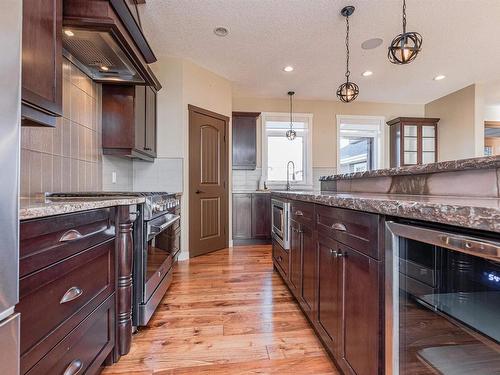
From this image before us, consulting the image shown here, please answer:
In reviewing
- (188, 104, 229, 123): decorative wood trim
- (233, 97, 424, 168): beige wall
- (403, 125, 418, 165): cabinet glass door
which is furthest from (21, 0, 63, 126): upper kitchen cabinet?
(403, 125, 418, 165): cabinet glass door

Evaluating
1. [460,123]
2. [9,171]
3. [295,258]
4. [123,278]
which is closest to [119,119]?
[123,278]

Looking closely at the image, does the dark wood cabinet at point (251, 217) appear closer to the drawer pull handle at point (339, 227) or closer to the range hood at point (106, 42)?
the range hood at point (106, 42)

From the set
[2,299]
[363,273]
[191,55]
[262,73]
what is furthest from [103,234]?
→ [262,73]

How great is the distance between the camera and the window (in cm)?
563

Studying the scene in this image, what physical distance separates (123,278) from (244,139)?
3.61 metres

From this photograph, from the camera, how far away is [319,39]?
3.22 m

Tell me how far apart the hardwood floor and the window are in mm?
3985

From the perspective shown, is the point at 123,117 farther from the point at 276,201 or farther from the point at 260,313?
the point at 260,313

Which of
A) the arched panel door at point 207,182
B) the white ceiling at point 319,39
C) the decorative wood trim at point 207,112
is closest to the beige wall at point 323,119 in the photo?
the white ceiling at point 319,39

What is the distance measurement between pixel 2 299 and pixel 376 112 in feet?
21.0

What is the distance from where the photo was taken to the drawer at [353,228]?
947 mm

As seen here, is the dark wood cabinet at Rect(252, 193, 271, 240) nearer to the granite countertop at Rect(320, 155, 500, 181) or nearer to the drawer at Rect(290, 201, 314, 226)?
the drawer at Rect(290, 201, 314, 226)

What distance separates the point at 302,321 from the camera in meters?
1.90

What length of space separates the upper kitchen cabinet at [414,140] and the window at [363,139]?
1.06ft
